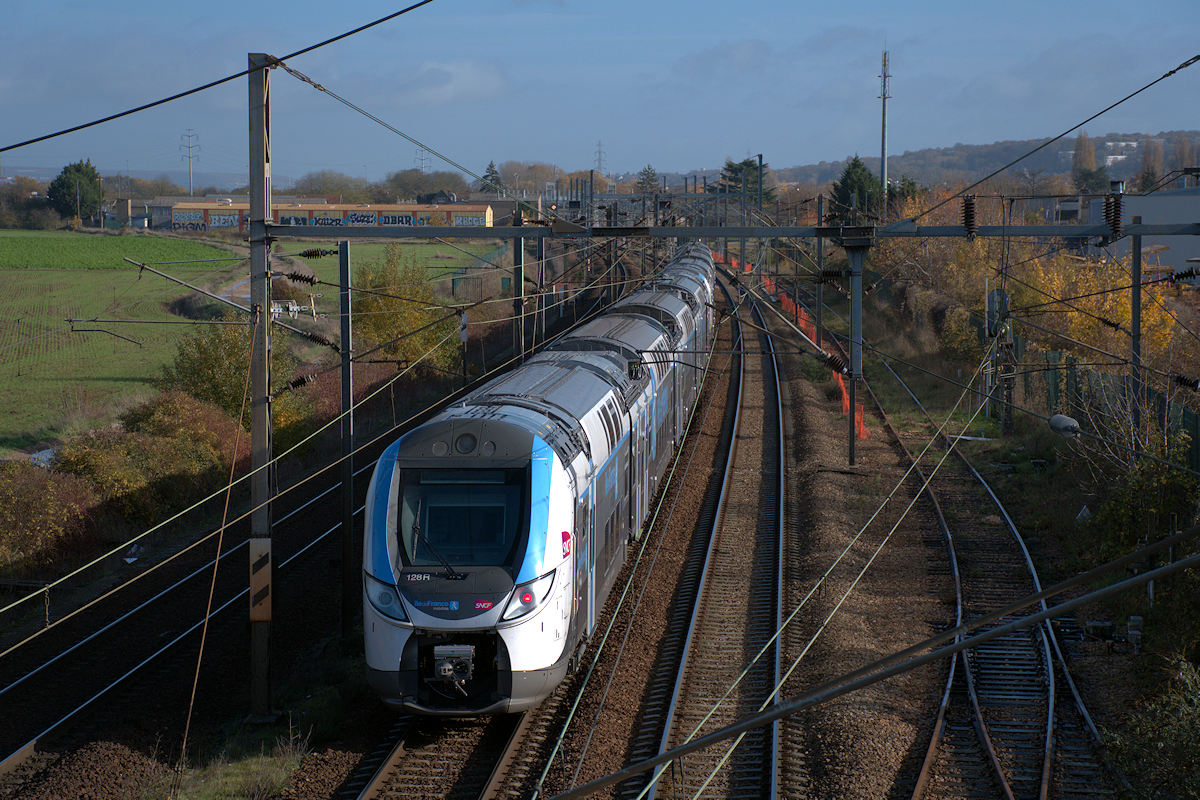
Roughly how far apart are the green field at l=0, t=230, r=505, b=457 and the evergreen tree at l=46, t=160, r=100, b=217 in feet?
21.8

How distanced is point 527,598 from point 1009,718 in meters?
5.69

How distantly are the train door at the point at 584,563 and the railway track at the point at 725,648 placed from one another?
1.29m

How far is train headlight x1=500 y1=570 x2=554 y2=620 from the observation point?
32.1 feet

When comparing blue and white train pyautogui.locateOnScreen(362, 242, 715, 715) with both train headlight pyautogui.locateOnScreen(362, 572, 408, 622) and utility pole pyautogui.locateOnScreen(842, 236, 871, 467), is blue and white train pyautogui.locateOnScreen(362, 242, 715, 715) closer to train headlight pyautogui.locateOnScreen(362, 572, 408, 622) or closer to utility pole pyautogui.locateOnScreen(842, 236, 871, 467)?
train headlight pyautogui.locateOnScreen(362, 572, 408, 622)

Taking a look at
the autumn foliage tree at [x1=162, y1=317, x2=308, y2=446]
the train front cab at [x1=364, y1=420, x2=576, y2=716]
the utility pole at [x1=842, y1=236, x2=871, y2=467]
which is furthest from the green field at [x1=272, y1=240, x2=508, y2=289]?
the train front cab at [x1=364, y1=420, x2=576, y2=716]

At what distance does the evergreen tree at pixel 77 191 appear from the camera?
9894 cm

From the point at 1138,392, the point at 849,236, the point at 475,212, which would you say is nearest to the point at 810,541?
the point at 849,236

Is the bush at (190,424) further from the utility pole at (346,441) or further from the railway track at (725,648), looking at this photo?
the railway track at (725,648)

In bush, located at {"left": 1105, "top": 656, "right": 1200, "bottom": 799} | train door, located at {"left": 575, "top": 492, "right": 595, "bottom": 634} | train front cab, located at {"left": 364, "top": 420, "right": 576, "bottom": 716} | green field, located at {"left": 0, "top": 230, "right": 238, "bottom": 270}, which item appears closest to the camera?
bush, located at {"left": 1105, "top": 656, "right": 1200, "bottom": 799}

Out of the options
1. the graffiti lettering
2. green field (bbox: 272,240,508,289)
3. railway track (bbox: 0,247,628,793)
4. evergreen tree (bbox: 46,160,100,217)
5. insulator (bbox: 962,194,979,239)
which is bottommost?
railway track (bbox: 0,247,628,793)

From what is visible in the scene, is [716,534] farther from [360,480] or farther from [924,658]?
[924,658]

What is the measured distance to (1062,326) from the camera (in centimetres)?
3200

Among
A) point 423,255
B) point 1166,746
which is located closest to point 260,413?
point 1166,746

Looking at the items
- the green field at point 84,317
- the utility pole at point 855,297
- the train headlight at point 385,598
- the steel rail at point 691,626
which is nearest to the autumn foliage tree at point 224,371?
the green field at point 84,317
